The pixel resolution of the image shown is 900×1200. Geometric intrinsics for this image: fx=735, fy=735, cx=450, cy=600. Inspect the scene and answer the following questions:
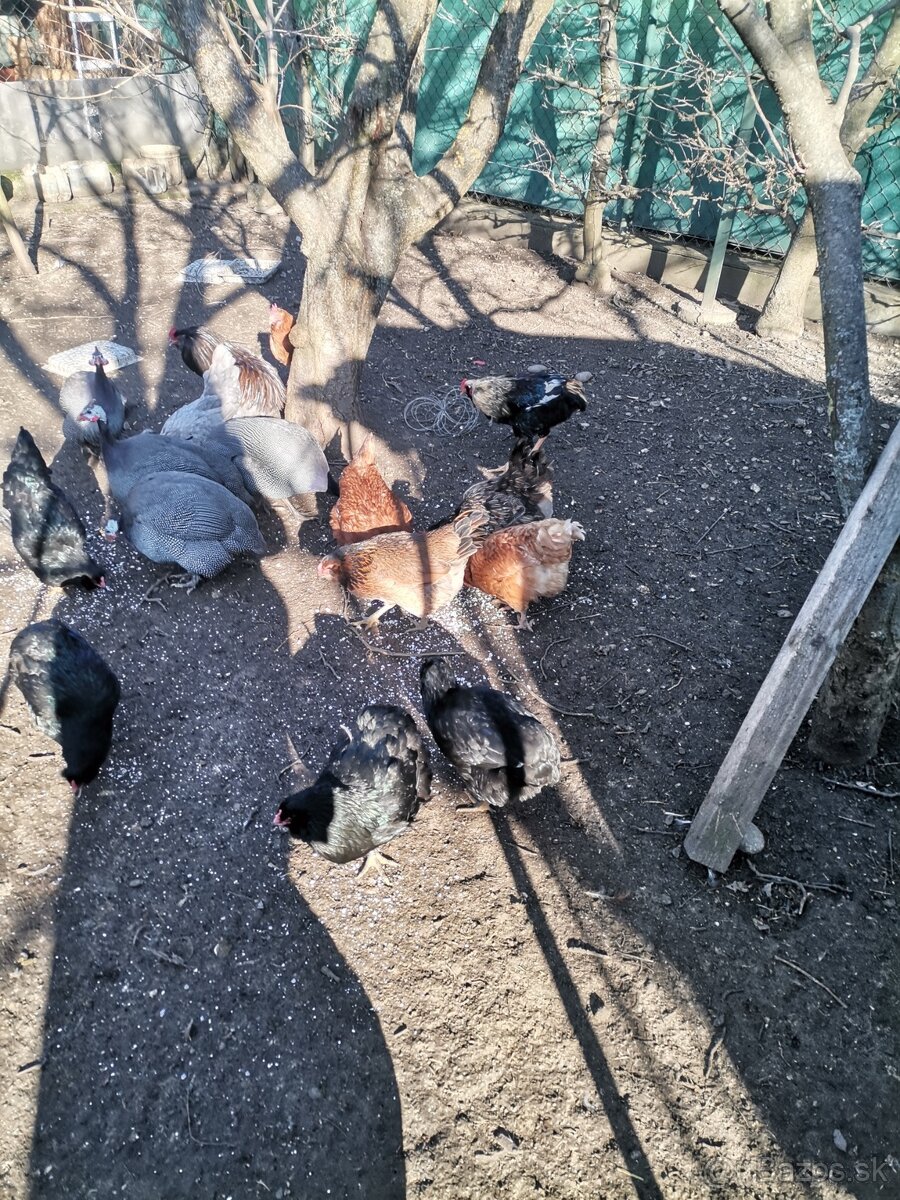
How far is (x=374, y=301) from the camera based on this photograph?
507 centimetres

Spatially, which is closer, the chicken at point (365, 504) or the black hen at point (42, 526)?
the black hen at point (42, 526)

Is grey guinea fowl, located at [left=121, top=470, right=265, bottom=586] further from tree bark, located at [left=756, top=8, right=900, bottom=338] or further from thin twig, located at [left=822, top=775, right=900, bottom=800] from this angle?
tree bark, located at [left=756, top=8, right=900, bottom=338]

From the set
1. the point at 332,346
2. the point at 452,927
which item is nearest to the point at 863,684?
the point at 452,927

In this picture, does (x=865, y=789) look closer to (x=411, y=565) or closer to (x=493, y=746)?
(x=493, y=746)

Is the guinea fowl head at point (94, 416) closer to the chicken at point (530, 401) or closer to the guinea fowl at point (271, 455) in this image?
the guinea fowl at point (271, 455)

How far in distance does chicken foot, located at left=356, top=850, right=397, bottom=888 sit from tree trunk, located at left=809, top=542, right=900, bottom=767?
2.03 m

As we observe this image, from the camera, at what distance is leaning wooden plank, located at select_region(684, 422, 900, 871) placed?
2672 millimetres

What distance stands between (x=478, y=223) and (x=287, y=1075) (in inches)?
372

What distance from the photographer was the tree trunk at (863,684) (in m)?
3.04

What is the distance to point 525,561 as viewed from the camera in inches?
159

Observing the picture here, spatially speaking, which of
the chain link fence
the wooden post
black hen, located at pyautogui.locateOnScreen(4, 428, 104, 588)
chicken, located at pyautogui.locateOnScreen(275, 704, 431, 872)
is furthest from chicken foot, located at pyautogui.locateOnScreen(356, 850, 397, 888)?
the wooden post

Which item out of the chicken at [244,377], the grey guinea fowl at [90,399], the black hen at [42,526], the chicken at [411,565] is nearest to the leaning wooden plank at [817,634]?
the chicken at [411,565]

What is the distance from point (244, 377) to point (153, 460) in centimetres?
114

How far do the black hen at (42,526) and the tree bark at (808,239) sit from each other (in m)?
6.07
